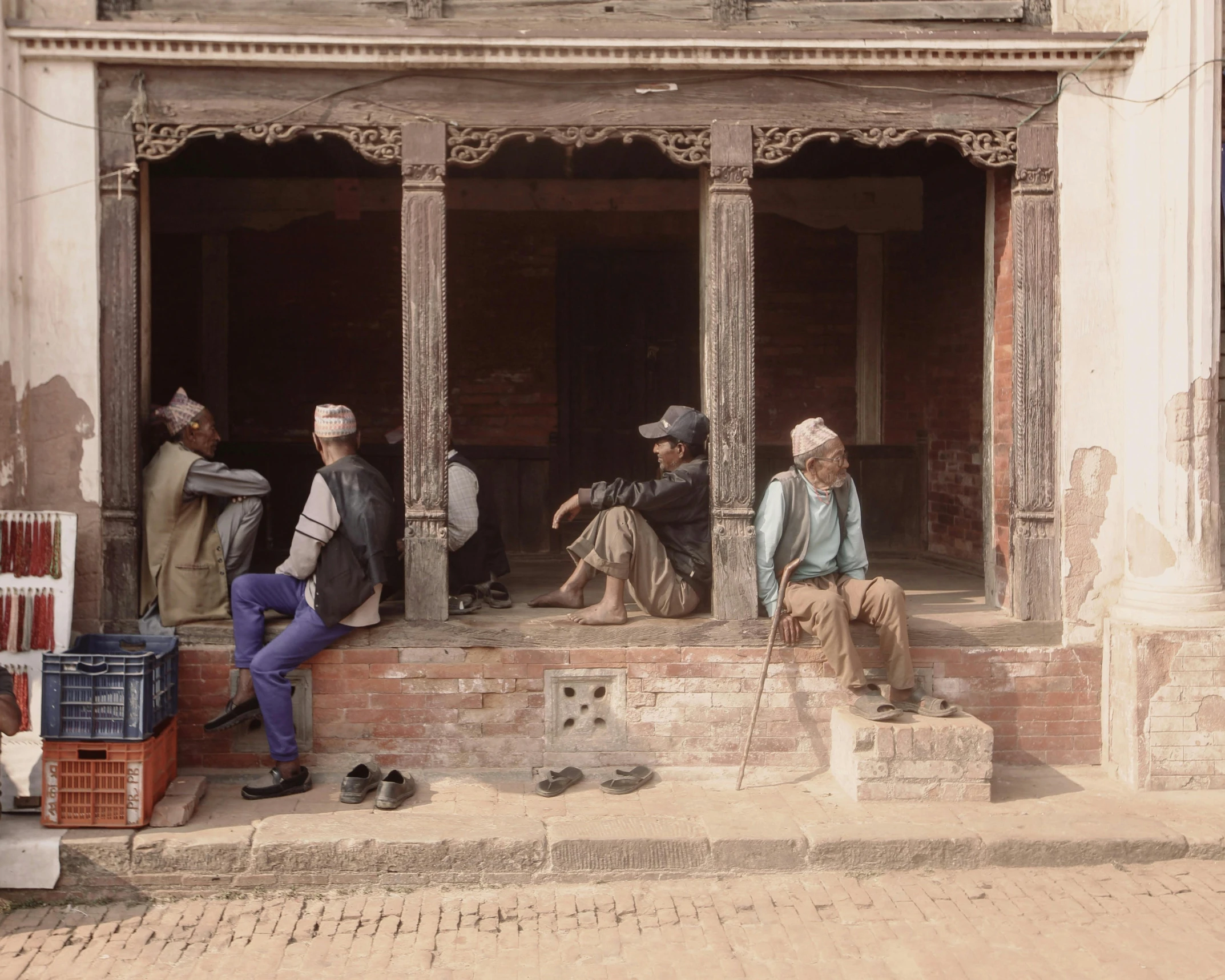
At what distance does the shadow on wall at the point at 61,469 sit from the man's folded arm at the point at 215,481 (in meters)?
0.49

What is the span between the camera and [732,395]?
670 centimetres

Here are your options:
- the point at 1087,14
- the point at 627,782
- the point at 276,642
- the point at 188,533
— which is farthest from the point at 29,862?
the point at 1087,14

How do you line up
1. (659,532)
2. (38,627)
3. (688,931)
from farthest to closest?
(659,532) → (38,627) → (688,931)

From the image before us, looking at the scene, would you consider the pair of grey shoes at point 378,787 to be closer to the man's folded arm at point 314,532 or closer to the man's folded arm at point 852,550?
the man's folded arm at point 314,532

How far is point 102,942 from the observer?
5016 mm

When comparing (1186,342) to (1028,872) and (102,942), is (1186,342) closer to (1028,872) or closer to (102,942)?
(1028,872)

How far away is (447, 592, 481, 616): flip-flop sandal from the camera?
22.6 feet

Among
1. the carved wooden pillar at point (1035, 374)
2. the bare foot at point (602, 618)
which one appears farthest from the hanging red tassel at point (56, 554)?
the carved wooden pillar at point (1035, 374)

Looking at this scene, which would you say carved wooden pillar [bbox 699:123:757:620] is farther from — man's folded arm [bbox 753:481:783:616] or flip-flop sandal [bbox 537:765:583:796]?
flip-flop sandal [bbox 537:765:583:796]

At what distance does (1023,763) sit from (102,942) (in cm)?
469

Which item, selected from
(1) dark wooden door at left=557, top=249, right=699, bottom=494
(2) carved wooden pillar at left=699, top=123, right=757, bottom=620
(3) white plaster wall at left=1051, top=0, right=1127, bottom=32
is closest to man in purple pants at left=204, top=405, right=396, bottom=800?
(2) carved wooden pillar at left=699, top=123, right=757, bottom=620

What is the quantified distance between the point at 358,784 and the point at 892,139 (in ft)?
14.3

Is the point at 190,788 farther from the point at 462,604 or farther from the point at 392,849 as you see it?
the point at 462,604

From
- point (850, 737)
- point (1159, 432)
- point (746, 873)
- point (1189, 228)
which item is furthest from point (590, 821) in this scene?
point (1189, 228)
